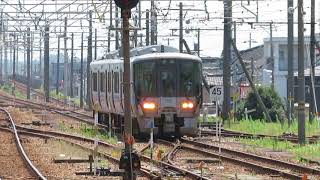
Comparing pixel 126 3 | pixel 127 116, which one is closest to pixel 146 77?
pixel 127 116

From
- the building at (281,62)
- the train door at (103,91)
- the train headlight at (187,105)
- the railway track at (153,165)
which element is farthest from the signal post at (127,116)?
the building at (281,62)

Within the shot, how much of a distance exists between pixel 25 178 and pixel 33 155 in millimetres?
4893

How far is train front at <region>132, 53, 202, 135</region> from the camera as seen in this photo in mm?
24156

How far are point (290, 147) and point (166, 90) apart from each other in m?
4.37

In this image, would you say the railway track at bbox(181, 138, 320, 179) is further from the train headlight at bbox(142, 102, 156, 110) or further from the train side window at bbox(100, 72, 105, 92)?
the train side window at bbox(100, 72, 105, 92)

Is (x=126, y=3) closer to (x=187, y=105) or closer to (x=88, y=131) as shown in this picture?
(x=187, y=105)

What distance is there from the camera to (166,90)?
24.3 metres

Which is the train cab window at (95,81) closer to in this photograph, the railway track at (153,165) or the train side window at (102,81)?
the train side window at (102,81)

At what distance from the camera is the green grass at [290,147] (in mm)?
19956

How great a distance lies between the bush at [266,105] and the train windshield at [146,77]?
1390cm

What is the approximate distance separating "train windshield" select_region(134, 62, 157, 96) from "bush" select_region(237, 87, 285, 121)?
13.9 meters

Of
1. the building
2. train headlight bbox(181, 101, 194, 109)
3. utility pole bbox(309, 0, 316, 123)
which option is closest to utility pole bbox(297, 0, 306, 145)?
train headlight bbox(181, 101, 194, 109)

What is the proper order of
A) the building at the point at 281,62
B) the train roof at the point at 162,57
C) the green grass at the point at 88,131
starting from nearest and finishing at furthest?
1. the train roof at the point at 162,57
2. the green grass at the point at 88,131
3. the building at the point at 281,62

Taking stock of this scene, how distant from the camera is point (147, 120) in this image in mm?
24172
